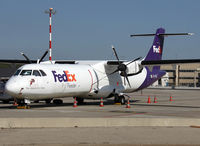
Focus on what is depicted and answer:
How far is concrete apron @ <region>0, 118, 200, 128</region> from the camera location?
12672 millimetres

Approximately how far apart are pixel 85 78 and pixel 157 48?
969cm

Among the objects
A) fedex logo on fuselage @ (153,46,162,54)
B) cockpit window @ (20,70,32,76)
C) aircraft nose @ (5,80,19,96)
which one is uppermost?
fedex logo on fuselage @ (153,46,162,54)

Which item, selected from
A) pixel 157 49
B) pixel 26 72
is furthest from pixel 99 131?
pixel 157 49

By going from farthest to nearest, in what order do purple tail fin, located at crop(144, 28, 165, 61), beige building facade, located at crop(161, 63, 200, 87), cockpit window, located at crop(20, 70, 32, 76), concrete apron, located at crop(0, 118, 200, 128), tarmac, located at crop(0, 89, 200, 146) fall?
beige building facade, located at crop(161, 63, 200, 87)
purple tail fin, located at crop(144, 28, 165, 61)
cockpit window, located at crop(20, 70, 32, 76)
concrete apron, located at crop(0, 118, 200, 128)
tarmac, located at crop(0, 89, 200, 146)

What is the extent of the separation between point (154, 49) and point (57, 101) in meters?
10.3

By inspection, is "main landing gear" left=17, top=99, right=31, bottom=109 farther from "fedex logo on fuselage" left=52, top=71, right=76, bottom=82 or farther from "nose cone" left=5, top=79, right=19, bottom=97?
"fedex logo on fuselage" left=52, top=71, right=76, bottom=82

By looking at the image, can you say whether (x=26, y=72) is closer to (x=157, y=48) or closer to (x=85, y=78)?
(x=85, y=78)

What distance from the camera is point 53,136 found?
1067 centimetres

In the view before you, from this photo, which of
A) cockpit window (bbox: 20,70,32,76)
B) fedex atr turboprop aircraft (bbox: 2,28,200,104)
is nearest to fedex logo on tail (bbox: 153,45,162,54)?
fedex atr turboprop aircraft (bbox: 2,28,200,104)

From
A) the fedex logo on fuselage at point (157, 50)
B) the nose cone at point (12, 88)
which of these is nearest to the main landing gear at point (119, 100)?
the fedex logo on fuselage at point (157, 50)

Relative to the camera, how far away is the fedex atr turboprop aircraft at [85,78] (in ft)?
73.5

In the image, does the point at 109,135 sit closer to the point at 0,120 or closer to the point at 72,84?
the point at 0,120

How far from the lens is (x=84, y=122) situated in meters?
13.0

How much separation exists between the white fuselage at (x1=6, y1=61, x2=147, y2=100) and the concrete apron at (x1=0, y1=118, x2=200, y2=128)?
29.1 feet
